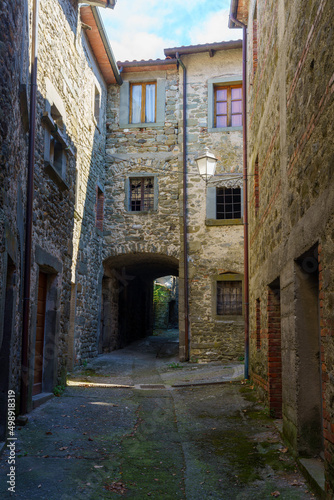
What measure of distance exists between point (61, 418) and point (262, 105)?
501cm

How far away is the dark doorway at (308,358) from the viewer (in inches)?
156

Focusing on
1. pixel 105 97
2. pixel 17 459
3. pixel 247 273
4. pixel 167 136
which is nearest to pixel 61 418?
pixel 17 459

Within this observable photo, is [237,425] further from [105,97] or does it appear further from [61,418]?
[105,97]

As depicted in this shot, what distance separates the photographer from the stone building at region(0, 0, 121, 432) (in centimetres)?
448

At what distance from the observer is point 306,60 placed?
3.85 meters

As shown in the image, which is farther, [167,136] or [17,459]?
[167,136]

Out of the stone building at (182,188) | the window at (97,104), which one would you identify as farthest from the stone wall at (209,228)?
the window at (97,104)

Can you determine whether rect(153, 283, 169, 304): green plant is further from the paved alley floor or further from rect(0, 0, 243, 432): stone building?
the paved alley floor

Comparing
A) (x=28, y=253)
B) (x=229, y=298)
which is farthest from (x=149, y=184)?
(x=28, y=253)

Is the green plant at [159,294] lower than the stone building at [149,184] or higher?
lower

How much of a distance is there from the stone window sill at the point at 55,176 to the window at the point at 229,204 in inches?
234

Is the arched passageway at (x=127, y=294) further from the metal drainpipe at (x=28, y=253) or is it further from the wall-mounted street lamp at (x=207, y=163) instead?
the metal drainpipe at (x=28, y=253)

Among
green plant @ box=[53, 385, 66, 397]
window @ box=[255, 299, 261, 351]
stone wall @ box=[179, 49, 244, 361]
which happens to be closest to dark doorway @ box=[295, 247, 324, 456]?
window @ box=[255, 299, 261, 351]

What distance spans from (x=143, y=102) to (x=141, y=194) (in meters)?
2.76
